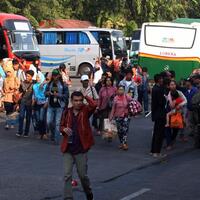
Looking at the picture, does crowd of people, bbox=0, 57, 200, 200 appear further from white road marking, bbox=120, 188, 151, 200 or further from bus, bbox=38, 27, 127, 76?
bus, bbox=38, 27, 127, 76

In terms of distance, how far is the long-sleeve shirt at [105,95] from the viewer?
677 inches

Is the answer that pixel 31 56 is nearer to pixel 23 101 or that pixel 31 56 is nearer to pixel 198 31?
pixel 198 31

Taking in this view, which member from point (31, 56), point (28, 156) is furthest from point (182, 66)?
point (28, 156)

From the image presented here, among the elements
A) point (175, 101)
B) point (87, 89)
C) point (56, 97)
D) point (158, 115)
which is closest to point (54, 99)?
point (56, 97)

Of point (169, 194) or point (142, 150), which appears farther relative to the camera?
point (142, 150)

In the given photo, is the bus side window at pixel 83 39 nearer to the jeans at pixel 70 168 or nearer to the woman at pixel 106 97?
the woman at pixel 106 97

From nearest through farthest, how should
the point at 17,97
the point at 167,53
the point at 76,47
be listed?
the point at 17,97, the point at 167,53, the point at 76,47

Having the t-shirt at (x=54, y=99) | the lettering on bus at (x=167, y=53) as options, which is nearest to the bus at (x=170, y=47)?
the lettering on bus at (x=167, y=53)

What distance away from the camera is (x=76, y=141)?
382 inches

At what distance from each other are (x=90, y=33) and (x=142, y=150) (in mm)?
27256

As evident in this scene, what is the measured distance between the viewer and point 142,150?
53.2ft

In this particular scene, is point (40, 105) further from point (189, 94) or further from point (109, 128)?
point (189, 94)

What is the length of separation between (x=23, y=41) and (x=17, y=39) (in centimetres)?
45

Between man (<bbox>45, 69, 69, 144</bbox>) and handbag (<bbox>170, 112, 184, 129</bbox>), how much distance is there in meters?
2.52
